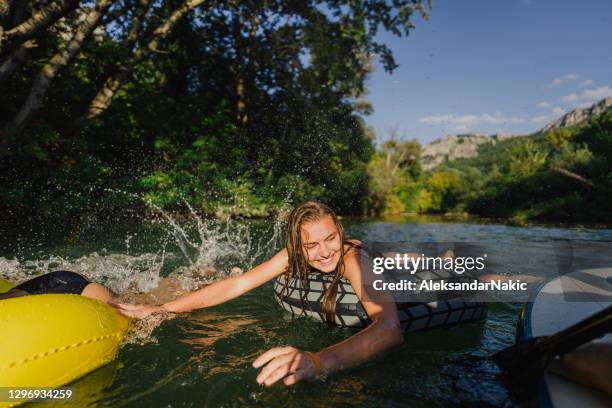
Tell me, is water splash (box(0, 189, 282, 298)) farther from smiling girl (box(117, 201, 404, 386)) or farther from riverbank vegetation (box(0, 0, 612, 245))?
riverbank vegetation (box(0, 0, 612, 245))

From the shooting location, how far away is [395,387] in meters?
2.37

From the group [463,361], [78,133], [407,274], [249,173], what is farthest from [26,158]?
[463,361]

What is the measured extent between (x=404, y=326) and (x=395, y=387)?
81cm

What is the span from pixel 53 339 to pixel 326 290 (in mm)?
1987

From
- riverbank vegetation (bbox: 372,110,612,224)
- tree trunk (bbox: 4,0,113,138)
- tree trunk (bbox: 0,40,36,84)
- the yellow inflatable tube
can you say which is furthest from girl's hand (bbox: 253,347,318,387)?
riverbank vegetation (bbox: 372,110,612,224)

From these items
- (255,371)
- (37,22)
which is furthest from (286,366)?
(37,22)

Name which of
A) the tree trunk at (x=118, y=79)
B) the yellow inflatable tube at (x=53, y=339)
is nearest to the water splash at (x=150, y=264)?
the yellow inflatable tube at (x=53, y=339)

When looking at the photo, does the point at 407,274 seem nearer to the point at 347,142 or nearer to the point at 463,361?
the point at 463,361

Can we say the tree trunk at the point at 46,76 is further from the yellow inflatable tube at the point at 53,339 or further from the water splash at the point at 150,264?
the yellow inflatable tube at the point at 53,339

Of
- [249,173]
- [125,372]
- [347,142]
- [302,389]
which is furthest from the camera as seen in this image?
[347,142]

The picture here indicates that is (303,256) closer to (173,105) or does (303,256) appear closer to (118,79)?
(118,79)

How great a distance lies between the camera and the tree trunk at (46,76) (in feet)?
23.4

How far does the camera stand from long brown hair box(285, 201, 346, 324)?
2.77 meters

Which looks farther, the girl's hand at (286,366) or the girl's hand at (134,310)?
the girl's hand at (134,310)
